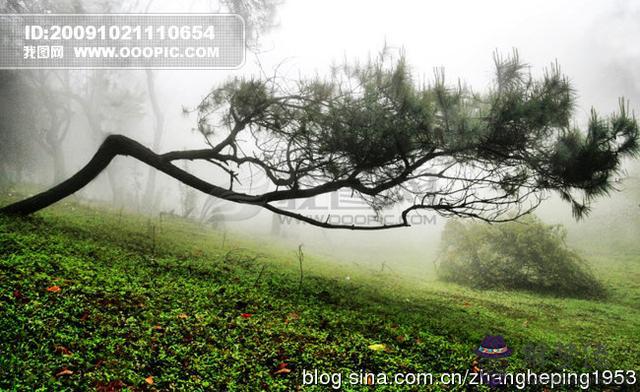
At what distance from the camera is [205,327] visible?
2857 mm

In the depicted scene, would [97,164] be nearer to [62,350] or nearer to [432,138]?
[62,350]

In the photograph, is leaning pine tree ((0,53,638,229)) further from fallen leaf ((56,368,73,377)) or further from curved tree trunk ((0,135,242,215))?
fallen leaf ((56,368,73,377))

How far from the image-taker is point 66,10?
42.4 feet

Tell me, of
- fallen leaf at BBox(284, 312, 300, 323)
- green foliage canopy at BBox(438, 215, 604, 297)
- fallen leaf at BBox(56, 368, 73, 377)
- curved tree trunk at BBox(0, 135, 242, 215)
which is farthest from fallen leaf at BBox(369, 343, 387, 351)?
green foliage canopy at BBox(438, 215, 604, 297)

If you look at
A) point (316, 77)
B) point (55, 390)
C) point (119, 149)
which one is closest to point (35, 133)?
point (119, 149)

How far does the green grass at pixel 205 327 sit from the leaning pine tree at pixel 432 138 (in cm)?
104

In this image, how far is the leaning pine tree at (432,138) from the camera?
12.1ft

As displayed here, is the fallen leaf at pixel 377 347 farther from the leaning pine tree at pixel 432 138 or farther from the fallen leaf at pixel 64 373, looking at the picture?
the fallen leaf at pixel 64 373

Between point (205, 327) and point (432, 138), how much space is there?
268 cm

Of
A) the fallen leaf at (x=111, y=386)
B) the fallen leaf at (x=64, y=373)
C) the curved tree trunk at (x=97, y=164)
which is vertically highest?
the curved tree trunk at (x=97, y=164)

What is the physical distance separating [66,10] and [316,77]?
42.0ft

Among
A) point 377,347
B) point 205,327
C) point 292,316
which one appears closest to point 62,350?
point 205,327

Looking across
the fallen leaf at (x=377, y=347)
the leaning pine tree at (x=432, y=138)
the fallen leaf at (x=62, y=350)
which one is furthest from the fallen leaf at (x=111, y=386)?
the leaning pine tree at (x=432, y=138)

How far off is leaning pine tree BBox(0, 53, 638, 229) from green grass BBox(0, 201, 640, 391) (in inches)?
41.1
